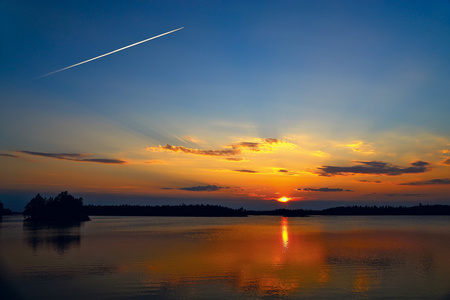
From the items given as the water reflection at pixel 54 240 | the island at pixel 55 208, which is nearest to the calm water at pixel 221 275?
the water reflection at pixel 54 240

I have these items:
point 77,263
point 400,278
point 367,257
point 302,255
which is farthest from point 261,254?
point 77,263

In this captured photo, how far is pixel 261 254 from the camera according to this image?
175 feet

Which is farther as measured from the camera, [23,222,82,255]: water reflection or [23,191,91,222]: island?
[23,191,91,222]: island

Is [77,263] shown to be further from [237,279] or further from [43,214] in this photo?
[43,214]

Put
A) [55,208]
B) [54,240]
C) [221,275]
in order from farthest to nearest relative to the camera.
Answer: [55,208] < [54,240] < [221,275]

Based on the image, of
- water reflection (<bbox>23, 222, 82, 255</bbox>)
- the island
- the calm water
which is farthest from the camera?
the island

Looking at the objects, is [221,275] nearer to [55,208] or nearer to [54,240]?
[54,240]

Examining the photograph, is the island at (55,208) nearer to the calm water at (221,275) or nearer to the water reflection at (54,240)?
the water reflection at (54,240)

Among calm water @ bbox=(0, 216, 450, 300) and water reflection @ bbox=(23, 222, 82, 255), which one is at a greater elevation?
calm water @ bbox=(0, 216, 450, 300)

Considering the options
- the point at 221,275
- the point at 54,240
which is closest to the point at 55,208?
the point at 54,240

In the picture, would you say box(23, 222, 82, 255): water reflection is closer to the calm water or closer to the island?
the calm water

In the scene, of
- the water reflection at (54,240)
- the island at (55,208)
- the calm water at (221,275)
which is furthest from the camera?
the island at (55,208)

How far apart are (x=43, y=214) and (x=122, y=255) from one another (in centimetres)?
15375

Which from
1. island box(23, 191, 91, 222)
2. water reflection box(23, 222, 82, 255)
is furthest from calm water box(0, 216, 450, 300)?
island box(23, 191, 91, 222)
